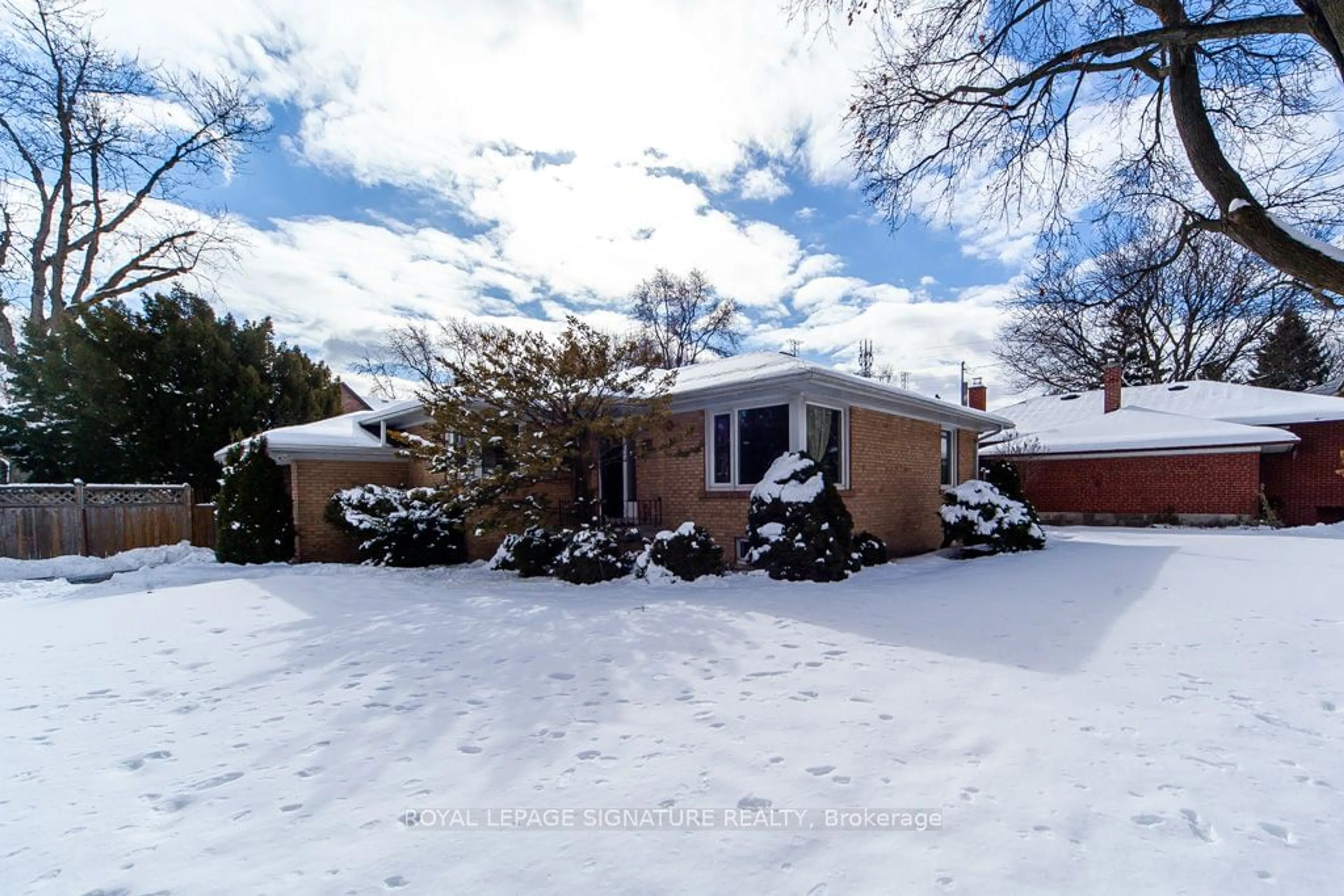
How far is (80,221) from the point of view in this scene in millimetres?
17922

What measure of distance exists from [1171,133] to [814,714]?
1099cm

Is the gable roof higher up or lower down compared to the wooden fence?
higher up

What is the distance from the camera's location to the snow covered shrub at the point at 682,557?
841cm

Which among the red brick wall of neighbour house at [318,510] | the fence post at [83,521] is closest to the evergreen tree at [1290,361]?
the red brick wall of neighbour house at [318,510]

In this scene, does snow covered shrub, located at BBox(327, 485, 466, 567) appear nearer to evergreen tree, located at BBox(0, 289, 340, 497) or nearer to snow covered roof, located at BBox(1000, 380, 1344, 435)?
evergreen tree, located at BBox(0, 289, 340, 497)

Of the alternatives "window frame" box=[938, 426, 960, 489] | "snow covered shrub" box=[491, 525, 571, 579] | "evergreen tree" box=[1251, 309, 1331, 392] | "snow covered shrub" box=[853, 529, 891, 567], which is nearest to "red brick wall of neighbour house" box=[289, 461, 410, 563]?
"snow covered shrub" box=[491, 525, 571, 579]

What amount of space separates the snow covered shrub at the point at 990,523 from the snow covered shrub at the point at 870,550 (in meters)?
2.54

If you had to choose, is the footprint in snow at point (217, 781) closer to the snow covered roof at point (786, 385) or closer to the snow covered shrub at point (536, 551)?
the snow covered shrub at point (536, 551)

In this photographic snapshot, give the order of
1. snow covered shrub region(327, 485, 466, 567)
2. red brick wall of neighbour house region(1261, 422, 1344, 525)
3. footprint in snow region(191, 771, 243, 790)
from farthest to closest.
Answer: red brick wall of neighbour house region(1261, 422, 1344, 525) < snow covered shrub region(327, 485, 466, 567) < footprint in snow region(191, 771, 243, 790)

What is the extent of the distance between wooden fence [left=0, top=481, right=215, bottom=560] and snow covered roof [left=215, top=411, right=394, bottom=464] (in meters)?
2.04

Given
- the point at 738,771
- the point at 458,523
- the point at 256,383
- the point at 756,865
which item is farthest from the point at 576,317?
the point at 256,383

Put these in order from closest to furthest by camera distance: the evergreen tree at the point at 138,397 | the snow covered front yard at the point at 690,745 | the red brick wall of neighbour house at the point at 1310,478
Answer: the snow covered front yard at the point at 690,745 → the evergreen tree at the point at 138,397 → the red brick wall of neighbour house at the point at 1310,478

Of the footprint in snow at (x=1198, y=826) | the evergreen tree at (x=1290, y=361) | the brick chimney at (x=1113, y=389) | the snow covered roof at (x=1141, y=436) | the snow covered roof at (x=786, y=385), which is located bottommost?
the footprint in snow at (x=1198, y=826)

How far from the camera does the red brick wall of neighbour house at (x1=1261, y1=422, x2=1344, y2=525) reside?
1648 centimetres
